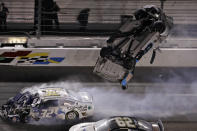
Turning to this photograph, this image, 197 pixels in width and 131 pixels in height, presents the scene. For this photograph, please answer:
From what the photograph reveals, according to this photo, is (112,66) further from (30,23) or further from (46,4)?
(30,23)

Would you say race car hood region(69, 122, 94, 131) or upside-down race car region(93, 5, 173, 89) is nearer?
race car hood region(69, 122, 94, 131)

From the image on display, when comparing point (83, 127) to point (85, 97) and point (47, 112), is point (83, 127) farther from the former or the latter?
point (85, 97)

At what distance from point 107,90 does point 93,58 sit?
1.73 meters

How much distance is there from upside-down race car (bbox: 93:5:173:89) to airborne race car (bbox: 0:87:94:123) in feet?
3.75

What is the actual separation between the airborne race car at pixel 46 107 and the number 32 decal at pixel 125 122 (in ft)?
5.46

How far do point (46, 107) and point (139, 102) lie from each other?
327 cm

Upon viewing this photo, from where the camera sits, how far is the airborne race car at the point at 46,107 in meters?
9.32

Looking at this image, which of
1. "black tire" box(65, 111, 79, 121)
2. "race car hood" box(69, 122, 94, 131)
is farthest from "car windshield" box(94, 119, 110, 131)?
"black tire" box(65, 111, 79, 121)

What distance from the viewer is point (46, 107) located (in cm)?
931

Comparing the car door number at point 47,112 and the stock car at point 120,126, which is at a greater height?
the stock car at point 120,126

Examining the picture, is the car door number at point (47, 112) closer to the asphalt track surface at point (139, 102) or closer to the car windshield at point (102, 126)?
the asphalt track surface at point (139, 102)

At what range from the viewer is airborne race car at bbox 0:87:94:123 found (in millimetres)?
9320

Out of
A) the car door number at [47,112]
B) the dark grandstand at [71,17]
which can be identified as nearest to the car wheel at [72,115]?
the car door number at [47,112]

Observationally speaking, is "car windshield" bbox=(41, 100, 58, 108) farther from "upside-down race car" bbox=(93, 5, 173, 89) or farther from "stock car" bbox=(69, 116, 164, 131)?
"upside-down race car" bbox=(93, 5, 173, 89)
